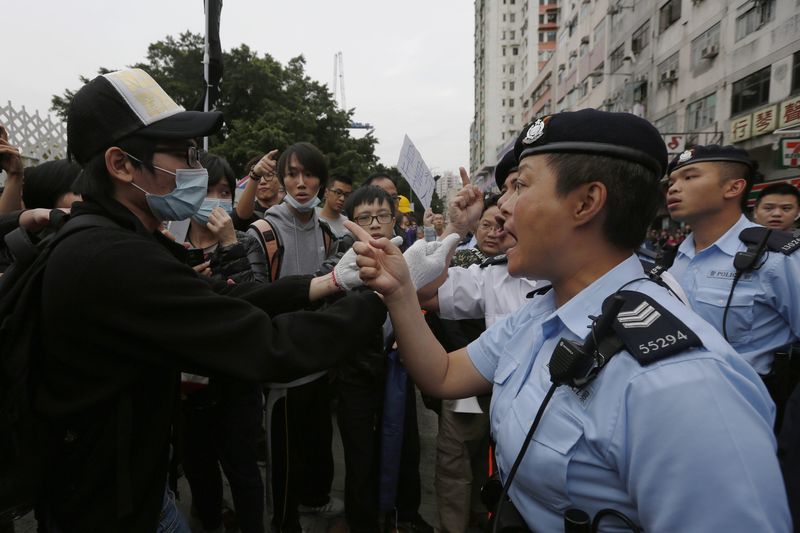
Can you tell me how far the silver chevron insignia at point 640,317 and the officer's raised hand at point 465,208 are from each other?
1846 mm

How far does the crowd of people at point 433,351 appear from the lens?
3.05 ft

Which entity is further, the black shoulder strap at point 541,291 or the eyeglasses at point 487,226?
the eyeglasses at point 487,226

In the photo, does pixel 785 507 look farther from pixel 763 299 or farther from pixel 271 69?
pixel 271 69

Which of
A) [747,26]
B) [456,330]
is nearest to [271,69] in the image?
[747,26]

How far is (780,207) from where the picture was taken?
4539mm

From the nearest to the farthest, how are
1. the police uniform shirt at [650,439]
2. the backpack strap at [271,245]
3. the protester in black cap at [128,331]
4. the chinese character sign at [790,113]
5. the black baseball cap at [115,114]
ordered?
the police uniform shirt at [650,439] → the protester in black cap at [128,331] → the black baseball cap at [115,114] → the backpack strap at [271,245] → the chinese character sign at [790,113]

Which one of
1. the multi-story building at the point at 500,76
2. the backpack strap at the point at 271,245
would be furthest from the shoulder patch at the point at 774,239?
the multi-story building at the point at 500,76

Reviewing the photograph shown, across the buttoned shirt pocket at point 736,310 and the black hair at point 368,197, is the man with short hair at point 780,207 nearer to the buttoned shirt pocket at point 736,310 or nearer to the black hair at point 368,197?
the buttoned shirt pocket at point 736,310

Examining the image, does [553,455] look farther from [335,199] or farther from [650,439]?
[335,199]

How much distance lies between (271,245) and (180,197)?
1.34 meters

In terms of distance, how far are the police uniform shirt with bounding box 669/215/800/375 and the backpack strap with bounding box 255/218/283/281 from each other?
2782mm

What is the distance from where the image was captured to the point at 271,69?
23.1m

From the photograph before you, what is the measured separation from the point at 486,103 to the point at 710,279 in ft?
214

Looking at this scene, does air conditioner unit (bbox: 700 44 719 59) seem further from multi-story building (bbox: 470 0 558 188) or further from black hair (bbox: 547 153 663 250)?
multi-story building (bbox: 470 0 558 188)
